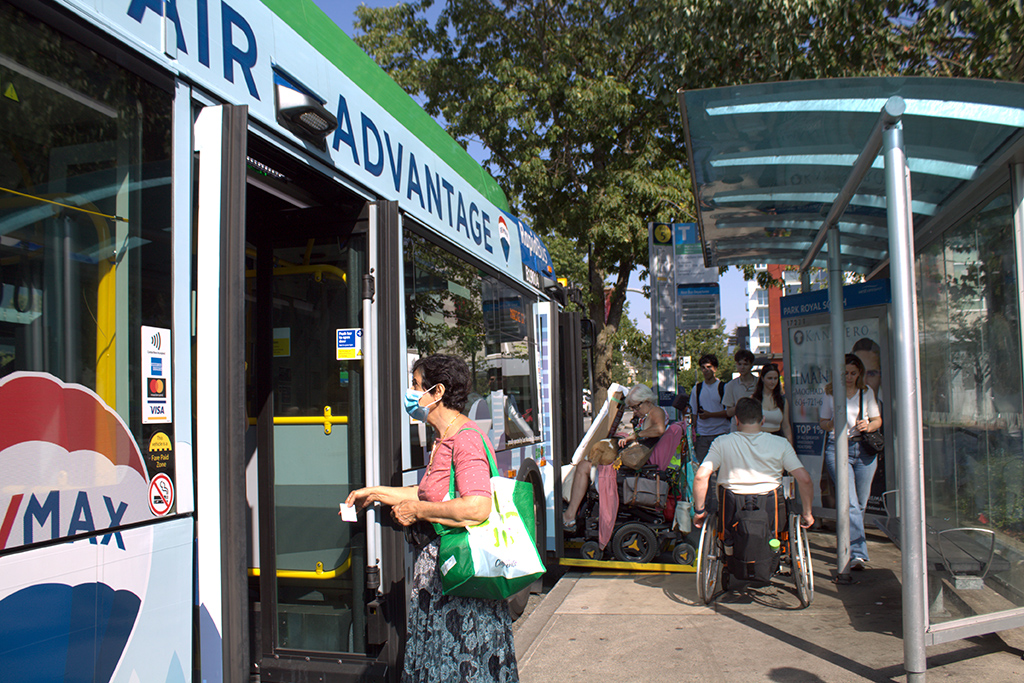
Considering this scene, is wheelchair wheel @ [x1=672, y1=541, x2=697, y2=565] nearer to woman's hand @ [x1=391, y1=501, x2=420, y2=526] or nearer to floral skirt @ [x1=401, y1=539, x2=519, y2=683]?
floral skirt @ [x1=401, y1=539, x2=519, y2=683]

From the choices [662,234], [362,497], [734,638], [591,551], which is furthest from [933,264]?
[662,234]

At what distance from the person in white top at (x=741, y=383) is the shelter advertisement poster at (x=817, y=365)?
17.1 inches

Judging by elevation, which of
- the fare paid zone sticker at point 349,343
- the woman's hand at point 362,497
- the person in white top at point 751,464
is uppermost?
the fare paid zone sticker at point 349,343

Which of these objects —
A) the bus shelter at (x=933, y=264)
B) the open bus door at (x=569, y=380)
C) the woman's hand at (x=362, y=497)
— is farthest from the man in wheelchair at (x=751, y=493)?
the woman's hand at (x=362, y=497)

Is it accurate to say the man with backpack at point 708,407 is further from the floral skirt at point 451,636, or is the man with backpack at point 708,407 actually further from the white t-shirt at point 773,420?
the floral skirt at point 451,636

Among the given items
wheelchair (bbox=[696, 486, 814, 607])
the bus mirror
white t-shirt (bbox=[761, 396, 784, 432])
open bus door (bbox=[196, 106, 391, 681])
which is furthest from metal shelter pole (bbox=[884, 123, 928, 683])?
the bus mirror

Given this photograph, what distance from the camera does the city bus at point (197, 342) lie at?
1.77m

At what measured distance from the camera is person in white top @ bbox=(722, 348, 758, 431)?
8.38m

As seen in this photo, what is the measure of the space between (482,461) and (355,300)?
3.64ft

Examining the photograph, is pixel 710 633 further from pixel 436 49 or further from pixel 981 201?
pixel 436 49

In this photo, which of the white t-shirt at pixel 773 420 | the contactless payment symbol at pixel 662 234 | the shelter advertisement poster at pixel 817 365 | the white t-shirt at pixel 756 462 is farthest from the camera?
the contactless payment symbol at pixel 662 234

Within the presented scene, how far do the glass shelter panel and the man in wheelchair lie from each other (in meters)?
0.94

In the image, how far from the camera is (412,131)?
4059mm

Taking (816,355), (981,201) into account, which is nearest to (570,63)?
(816,355)
